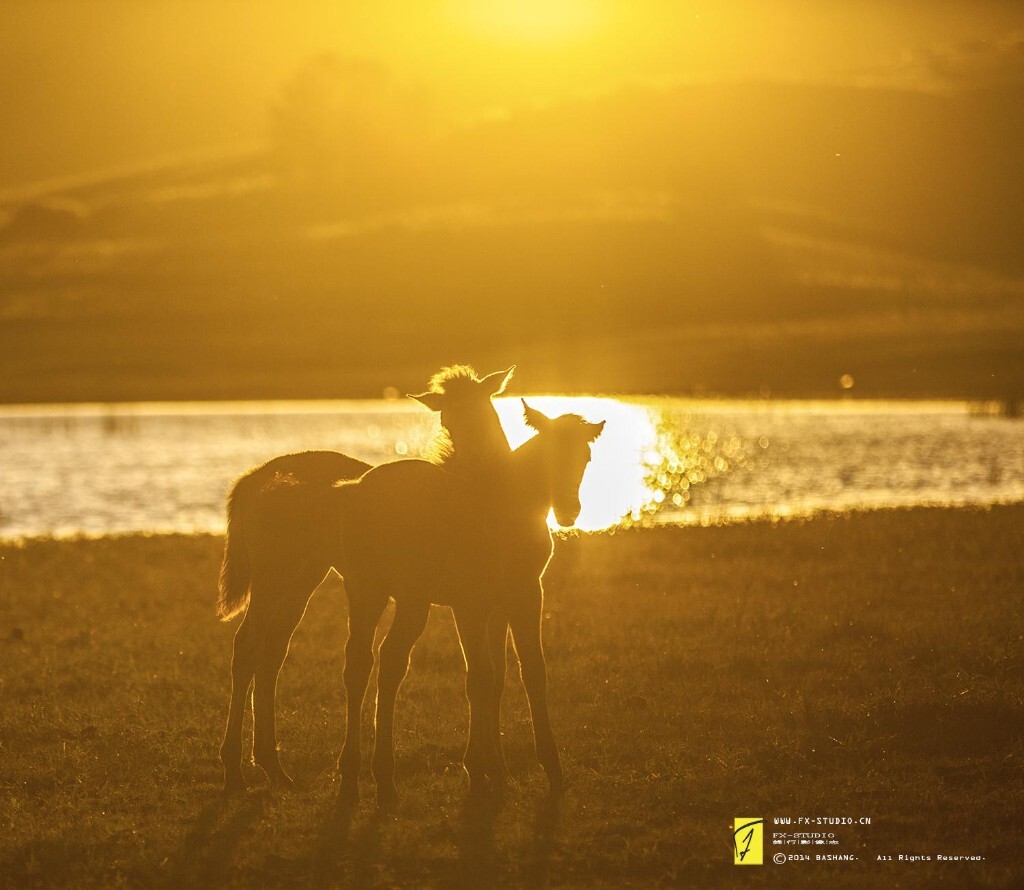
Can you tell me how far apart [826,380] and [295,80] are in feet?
345

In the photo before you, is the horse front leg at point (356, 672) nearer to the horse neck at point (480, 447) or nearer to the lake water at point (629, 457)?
the horse neck at point (480, 447)

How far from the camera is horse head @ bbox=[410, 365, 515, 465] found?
1034cm

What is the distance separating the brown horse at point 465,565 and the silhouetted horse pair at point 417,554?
0.04ft

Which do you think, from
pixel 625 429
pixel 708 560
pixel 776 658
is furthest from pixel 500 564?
pixel 625 429

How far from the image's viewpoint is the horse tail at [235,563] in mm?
10648

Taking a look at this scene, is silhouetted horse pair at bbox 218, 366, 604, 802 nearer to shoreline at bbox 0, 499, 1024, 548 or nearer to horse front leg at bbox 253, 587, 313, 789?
horse front leg at bbox 253, 587, 313, 789

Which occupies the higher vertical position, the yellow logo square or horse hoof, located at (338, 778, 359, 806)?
horse hoof, located at (338, 778, 359, 806)

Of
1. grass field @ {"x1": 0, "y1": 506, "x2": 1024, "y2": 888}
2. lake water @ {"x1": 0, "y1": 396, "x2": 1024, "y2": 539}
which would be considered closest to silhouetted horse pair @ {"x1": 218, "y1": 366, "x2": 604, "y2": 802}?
grass field @ {"x1": 0, "y1": 506, "x2": 1024, "y2": 888}

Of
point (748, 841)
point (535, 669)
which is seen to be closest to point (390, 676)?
point (535, 669)

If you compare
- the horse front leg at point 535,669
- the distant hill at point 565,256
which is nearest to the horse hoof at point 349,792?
the horse front leg at point 535,669

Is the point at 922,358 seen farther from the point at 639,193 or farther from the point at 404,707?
the point at 404,707

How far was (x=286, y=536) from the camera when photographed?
33.4 ft

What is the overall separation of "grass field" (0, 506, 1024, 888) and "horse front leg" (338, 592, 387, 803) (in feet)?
0.94

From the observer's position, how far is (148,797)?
10.1 m
